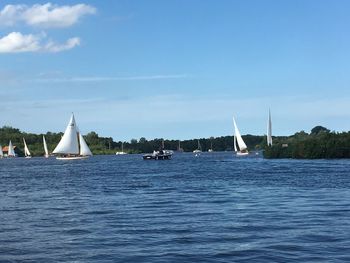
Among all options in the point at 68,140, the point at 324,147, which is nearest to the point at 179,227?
the point at 324,147

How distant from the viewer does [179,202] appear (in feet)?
134

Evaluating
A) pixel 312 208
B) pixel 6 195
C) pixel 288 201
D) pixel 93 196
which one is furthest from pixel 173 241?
pixel 6 195

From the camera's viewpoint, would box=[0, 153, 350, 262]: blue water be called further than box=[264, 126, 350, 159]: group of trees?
No

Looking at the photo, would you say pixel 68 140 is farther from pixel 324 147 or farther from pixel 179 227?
pixel 179 227

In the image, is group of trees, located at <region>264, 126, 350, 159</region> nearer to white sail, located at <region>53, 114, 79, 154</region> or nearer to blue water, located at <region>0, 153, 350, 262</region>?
white sail, located at <region>53, 114, 79, 154</region>

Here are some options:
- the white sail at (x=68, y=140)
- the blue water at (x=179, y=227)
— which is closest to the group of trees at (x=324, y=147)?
the white sail at (x=68, y=140)

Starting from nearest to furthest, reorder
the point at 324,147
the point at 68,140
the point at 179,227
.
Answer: the point at 179,227
the point at 324,147
the point at 68,140

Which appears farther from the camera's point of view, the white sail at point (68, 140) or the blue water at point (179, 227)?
the white sail at point (68, 140)

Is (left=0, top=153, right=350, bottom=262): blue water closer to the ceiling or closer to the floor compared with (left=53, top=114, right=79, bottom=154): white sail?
closer to the floor

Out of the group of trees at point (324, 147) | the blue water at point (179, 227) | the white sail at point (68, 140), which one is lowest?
the blue water at point (179, 227)

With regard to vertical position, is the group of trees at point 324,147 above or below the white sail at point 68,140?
below

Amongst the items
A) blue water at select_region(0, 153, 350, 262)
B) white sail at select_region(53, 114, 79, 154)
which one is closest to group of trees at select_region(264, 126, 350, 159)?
white sail at select_region(53, 114, 79, 154)

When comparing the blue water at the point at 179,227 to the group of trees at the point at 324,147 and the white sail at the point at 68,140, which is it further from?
the white sail at the point at 68,140

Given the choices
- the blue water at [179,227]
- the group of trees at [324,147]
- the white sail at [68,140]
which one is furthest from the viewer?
the white sail at [68,140]
